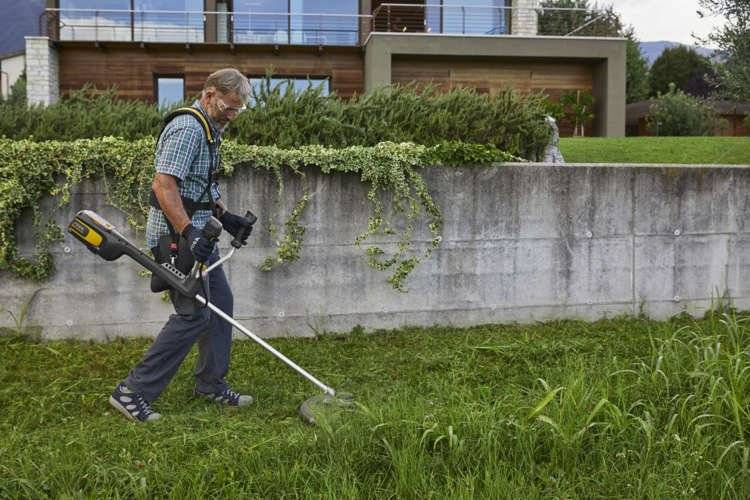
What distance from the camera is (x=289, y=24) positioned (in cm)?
1891

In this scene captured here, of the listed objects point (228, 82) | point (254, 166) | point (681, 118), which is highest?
point (681, 118)

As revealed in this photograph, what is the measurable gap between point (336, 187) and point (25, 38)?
14.0m

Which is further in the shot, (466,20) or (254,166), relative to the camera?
(466,20)

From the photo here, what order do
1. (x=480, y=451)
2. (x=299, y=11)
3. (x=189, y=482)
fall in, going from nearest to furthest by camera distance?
1. (x=189, y=482)
2. (x=480, y=451)
3. (x=299, y=11)

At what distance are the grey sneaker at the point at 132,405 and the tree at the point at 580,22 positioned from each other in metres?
17.1

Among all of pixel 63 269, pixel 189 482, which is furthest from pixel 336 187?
pixel 189 482

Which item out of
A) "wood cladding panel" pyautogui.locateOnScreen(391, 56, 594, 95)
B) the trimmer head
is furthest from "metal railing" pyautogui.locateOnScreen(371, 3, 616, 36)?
the trimmer head

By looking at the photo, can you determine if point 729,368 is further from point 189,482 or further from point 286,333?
point 286,333

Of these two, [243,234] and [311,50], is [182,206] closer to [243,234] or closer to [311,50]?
[243,234]

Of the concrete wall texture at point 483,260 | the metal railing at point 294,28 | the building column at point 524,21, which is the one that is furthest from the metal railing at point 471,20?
the concrete wall texture at point 483,260

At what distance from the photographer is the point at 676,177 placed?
6684 mm

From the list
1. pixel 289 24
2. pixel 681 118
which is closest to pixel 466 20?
pixel 289 24

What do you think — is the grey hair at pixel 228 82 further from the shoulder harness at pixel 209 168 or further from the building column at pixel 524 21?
the building column at pixel 524 21

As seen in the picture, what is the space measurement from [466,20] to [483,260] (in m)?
14.1
